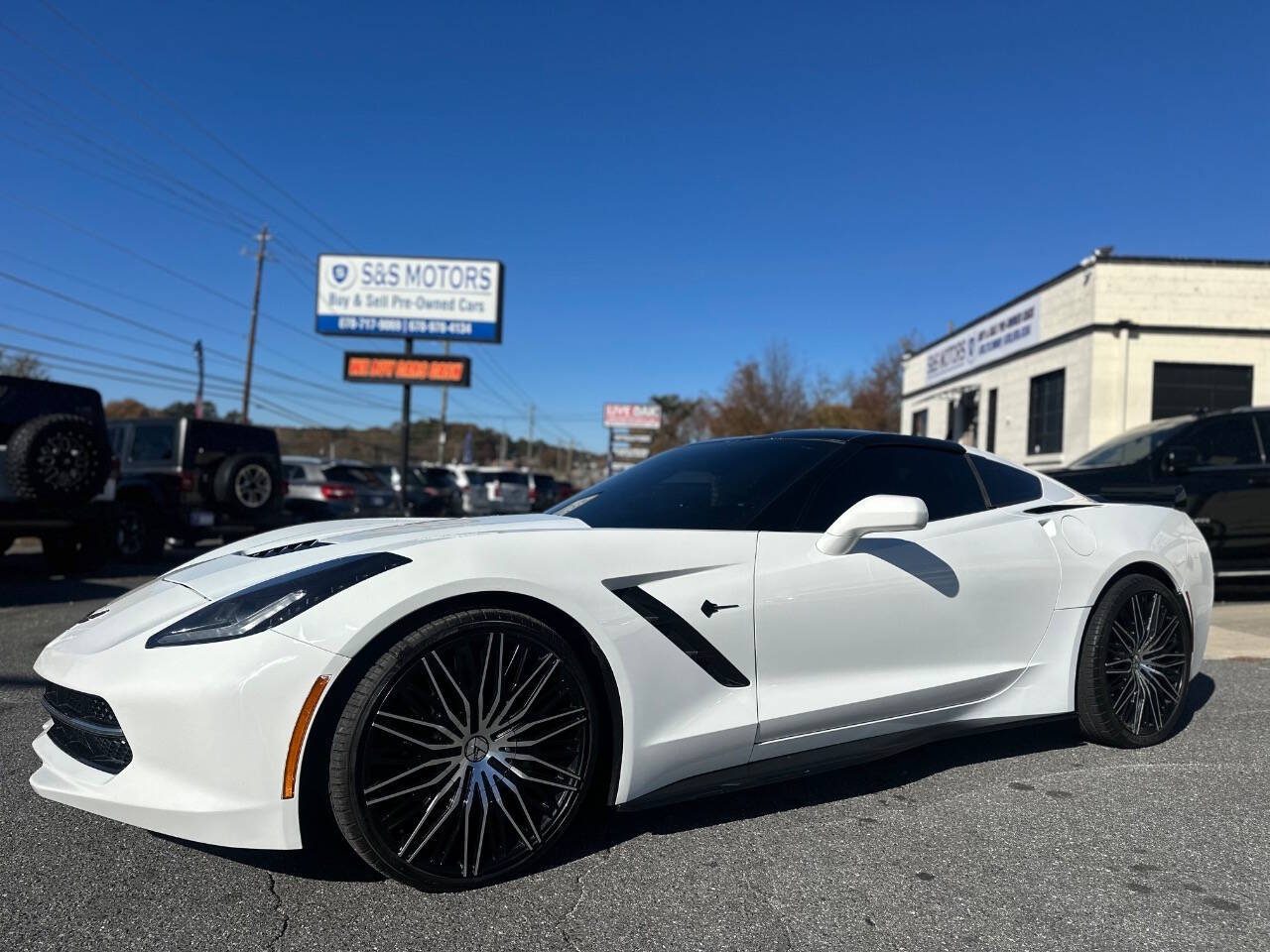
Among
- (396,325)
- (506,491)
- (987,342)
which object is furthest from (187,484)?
(987,342)

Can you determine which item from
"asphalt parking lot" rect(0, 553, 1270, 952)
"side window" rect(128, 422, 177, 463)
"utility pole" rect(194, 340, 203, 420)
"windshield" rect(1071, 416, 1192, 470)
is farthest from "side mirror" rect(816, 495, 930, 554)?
"utility pole" rect(194, 340, 203, 420)

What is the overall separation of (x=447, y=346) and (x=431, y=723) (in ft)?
75.0

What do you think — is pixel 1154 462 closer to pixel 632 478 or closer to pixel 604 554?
pixel 632 478

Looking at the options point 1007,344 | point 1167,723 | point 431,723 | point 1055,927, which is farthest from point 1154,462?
point 1007,344

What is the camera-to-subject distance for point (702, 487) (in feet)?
11.7

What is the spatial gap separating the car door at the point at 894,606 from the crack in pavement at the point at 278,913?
145cm

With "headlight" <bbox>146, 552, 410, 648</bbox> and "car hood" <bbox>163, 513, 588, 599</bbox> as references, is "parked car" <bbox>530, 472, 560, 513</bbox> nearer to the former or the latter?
"car hood" <bbox>163, 513, 588, 599</bbox>

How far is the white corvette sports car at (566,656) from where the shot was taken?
2.38 meters

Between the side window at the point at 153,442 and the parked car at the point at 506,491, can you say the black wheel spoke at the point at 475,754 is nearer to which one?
the side window at the point at 153,442

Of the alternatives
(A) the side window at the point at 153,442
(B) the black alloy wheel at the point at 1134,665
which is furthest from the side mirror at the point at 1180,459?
(A) the side window at the point at 153,442

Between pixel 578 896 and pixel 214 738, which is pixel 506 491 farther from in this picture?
pixel 214 738

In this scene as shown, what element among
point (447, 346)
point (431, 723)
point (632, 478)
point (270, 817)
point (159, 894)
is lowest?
point (159, 894)

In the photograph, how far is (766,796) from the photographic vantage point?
11.1ft

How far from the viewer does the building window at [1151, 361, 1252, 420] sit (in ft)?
59.8
